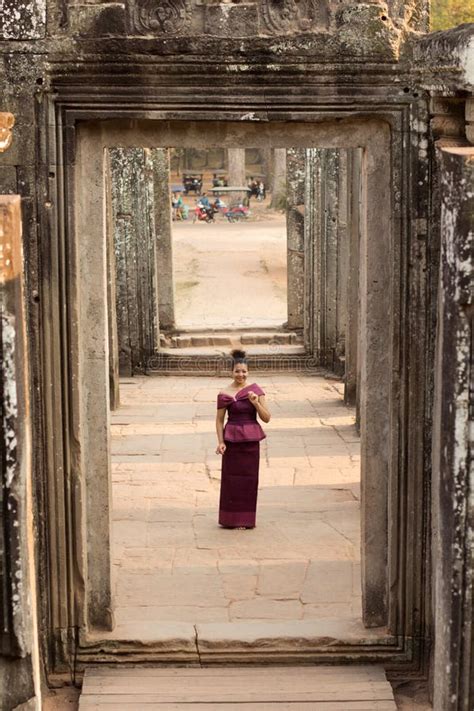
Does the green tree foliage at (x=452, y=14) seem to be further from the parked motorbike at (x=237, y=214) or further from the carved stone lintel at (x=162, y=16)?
the carved stone lintel at (x=162, y=16)

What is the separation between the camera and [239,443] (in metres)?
10.5

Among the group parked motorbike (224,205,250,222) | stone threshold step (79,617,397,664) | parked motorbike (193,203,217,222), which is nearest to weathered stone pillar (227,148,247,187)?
parked motorbike (224,205,250,222)

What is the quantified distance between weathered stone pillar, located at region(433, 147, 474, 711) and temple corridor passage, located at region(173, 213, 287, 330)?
13.2m

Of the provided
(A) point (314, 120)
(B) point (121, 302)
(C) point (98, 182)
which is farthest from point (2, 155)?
(B) point (121, 302)

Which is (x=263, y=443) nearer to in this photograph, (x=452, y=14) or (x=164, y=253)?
(x=164, y=253)

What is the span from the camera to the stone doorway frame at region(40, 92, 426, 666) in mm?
7488

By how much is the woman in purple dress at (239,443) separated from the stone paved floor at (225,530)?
15cm

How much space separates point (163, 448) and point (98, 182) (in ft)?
19.5

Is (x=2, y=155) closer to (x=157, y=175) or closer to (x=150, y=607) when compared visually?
(x=150, y=607)

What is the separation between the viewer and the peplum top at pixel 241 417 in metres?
10.3

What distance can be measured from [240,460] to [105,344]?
2.87 metres

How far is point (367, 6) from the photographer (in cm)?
734

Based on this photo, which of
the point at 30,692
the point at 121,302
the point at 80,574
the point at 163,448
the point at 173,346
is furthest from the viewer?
the point at 173,346

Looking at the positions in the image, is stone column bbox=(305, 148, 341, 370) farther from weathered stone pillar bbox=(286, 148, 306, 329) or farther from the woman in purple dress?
the woman in purple dress
